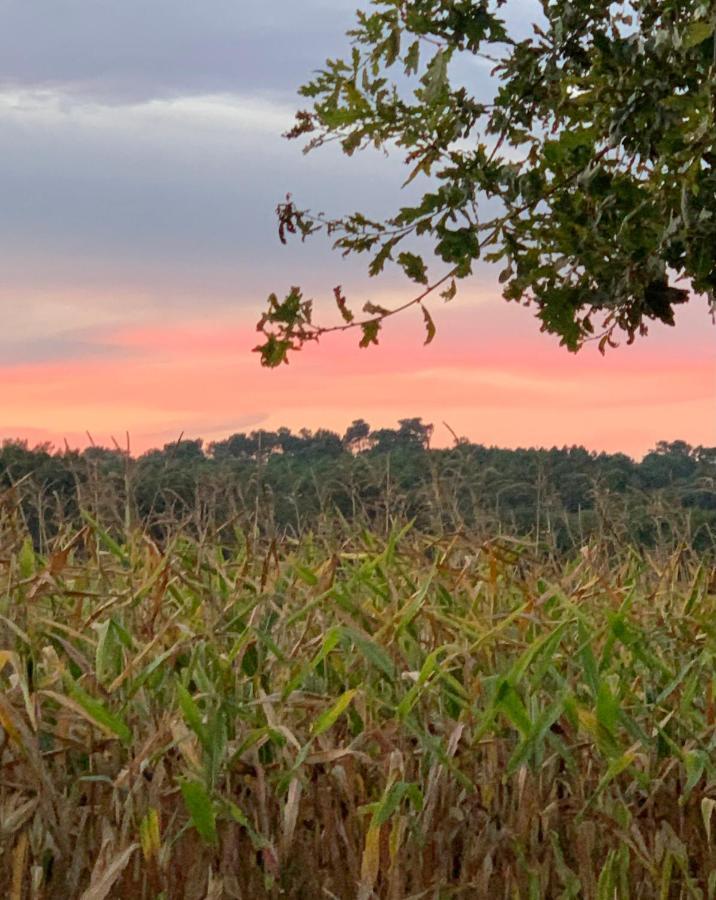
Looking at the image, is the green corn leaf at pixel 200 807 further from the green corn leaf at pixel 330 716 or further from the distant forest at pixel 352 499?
the distant forest at pixel 352 499

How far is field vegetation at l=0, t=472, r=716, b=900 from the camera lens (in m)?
3.15

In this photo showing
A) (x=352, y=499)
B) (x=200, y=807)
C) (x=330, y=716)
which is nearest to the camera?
(x=200, y=807)

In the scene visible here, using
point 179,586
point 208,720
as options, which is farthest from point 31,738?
point 179,586

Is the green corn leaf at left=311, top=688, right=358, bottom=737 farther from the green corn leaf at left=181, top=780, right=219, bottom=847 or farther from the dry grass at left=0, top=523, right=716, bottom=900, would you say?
the green corn leaf at left=181, top=780, right=219, bottom=847

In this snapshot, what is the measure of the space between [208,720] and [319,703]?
324 millimetres

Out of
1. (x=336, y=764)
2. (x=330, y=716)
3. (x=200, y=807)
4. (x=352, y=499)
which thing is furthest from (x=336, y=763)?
(x=352, y=499)

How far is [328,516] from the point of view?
20.4ft

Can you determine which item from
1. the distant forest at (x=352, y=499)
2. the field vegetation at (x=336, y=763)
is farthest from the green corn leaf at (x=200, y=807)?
the distant forest at (x=352, y=499)

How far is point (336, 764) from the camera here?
3.33 m

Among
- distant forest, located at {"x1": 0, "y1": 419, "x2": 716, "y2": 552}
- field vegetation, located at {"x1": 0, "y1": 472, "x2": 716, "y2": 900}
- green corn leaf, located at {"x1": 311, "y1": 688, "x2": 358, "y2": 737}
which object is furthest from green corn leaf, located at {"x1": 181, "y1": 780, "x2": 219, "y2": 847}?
distant forest, located at {"x1": 0, "y1": 419, "x2": 716, "y2": 552}

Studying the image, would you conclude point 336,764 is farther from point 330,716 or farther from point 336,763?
point 330,716

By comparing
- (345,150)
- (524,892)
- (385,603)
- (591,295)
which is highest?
(345,150)

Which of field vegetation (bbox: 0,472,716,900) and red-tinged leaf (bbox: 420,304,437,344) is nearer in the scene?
field vegetation (bbox: 0,472,716,900)

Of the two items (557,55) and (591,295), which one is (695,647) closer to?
(591,295)
